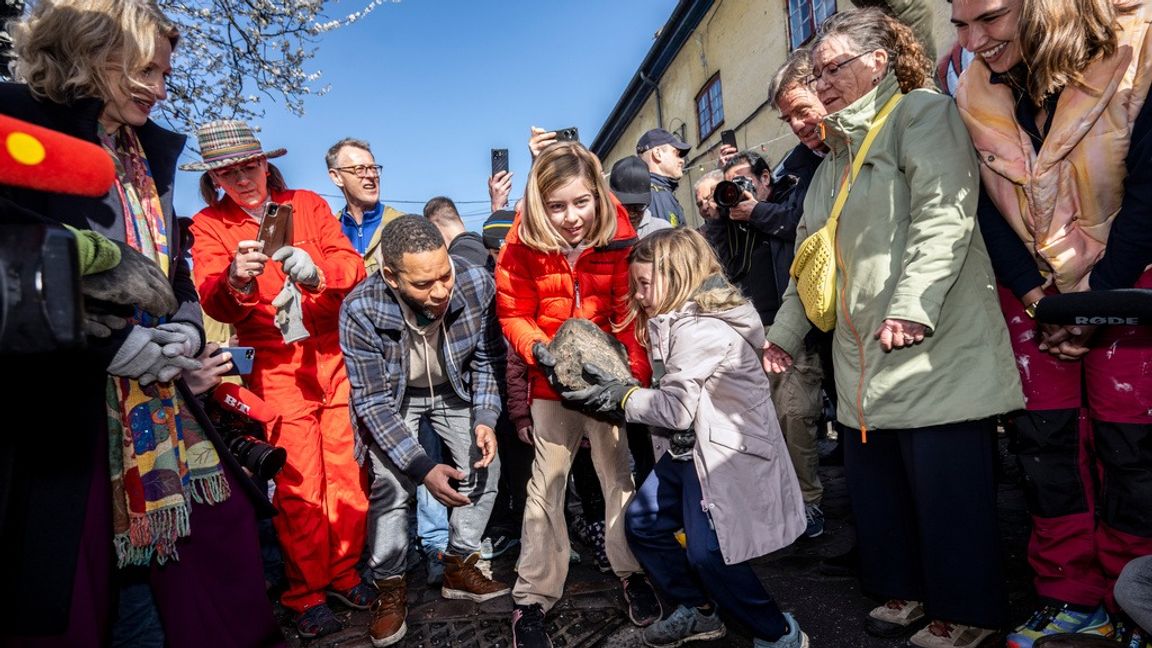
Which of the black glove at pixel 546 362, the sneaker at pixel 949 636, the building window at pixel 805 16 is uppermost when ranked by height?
the building window at pixel 805 16

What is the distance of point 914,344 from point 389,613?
7.57 ft

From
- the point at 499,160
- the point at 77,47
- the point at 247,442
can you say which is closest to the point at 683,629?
the point at 247,442

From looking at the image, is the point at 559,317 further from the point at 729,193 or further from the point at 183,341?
the point at 183,341

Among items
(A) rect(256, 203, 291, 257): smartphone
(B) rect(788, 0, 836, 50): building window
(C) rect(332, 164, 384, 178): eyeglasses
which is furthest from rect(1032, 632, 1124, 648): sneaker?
(B) rect(788, 0, 836, 50): building window

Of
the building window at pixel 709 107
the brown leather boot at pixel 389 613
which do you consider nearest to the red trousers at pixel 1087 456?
the brown leather boot at pixel 389 613

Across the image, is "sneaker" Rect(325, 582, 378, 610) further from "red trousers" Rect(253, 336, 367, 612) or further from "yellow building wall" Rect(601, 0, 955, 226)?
"yellow building wall" Rect(601, 0, 955, 226)

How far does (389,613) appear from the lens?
2688 mm

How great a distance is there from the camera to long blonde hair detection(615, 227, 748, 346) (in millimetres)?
2326

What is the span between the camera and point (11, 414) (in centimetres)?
122

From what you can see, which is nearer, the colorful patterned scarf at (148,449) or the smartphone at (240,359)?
the colorful patterned scarf at (148,449)

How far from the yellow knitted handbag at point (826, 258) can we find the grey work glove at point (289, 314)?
212cm

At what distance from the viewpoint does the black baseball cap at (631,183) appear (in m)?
3.63

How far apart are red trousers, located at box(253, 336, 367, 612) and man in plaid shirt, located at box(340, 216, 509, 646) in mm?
139

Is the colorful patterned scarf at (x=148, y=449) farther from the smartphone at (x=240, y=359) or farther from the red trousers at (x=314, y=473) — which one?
the red trousers at (x=314, y=473)
